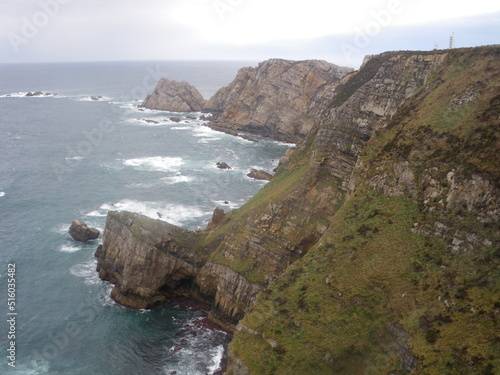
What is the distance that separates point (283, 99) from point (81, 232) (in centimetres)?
10058

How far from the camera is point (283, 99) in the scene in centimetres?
15475

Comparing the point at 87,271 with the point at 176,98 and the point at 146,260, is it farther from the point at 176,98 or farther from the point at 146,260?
the point at 176,98

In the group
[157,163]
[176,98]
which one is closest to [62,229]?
[157,163]

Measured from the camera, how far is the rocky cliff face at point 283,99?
15025cm

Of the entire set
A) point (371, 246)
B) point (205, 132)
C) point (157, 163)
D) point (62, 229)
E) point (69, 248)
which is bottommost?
point (69, 248)

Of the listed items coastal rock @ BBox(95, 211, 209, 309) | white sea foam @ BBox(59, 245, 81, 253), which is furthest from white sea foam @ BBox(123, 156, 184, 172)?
coastal rock @ BBox(95, 211, 209, 309)

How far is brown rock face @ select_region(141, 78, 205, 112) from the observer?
636 feet

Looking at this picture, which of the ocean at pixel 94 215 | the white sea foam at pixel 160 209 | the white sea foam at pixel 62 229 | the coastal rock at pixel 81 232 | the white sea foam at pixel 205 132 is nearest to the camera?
the ocean at pixel 94 215

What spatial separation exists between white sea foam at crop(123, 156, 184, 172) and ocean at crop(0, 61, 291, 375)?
288 mm

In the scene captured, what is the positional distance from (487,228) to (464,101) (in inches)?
725

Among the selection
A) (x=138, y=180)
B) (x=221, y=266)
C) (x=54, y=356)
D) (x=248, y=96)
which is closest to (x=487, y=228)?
(x=221, y=266)

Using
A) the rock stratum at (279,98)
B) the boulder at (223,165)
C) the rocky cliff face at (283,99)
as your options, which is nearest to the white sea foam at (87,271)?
the boulder at (223,165)

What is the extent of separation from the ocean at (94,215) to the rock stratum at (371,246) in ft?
19.1

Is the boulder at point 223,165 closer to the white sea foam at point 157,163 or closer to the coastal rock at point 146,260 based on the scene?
the white sea foam at point 157,163
